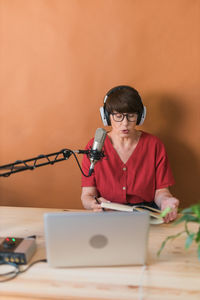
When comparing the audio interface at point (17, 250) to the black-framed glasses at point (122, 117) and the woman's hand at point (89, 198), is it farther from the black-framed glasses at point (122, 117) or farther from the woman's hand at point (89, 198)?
the black-framed glasses at point (122, 117)

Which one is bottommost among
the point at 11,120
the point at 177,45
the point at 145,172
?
the point at 145,172

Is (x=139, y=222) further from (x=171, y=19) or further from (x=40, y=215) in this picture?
(x=171, y=19)

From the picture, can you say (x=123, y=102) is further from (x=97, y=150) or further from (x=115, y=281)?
(x=115, y=281)

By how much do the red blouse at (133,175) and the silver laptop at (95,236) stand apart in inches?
29.4

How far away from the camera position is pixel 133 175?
1.78 meters

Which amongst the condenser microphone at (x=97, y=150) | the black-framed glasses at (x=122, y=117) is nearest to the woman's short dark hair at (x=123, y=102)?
the black-framed glasses at (x=122, y=117)

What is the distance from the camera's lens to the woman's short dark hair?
5.37 feet

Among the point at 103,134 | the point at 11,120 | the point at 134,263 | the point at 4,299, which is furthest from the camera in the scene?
the point at 11,120

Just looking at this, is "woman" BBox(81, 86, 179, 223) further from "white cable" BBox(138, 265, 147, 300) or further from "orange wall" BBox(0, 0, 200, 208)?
"white cable" BBox(138, 265, 147, 300)

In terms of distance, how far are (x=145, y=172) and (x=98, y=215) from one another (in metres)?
0.88

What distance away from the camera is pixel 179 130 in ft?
6.69

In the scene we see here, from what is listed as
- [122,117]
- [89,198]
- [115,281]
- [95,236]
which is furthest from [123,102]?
[115,281]

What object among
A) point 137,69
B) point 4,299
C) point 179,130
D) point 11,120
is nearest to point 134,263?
point 4,299

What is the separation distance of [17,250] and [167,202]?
0.79 m
